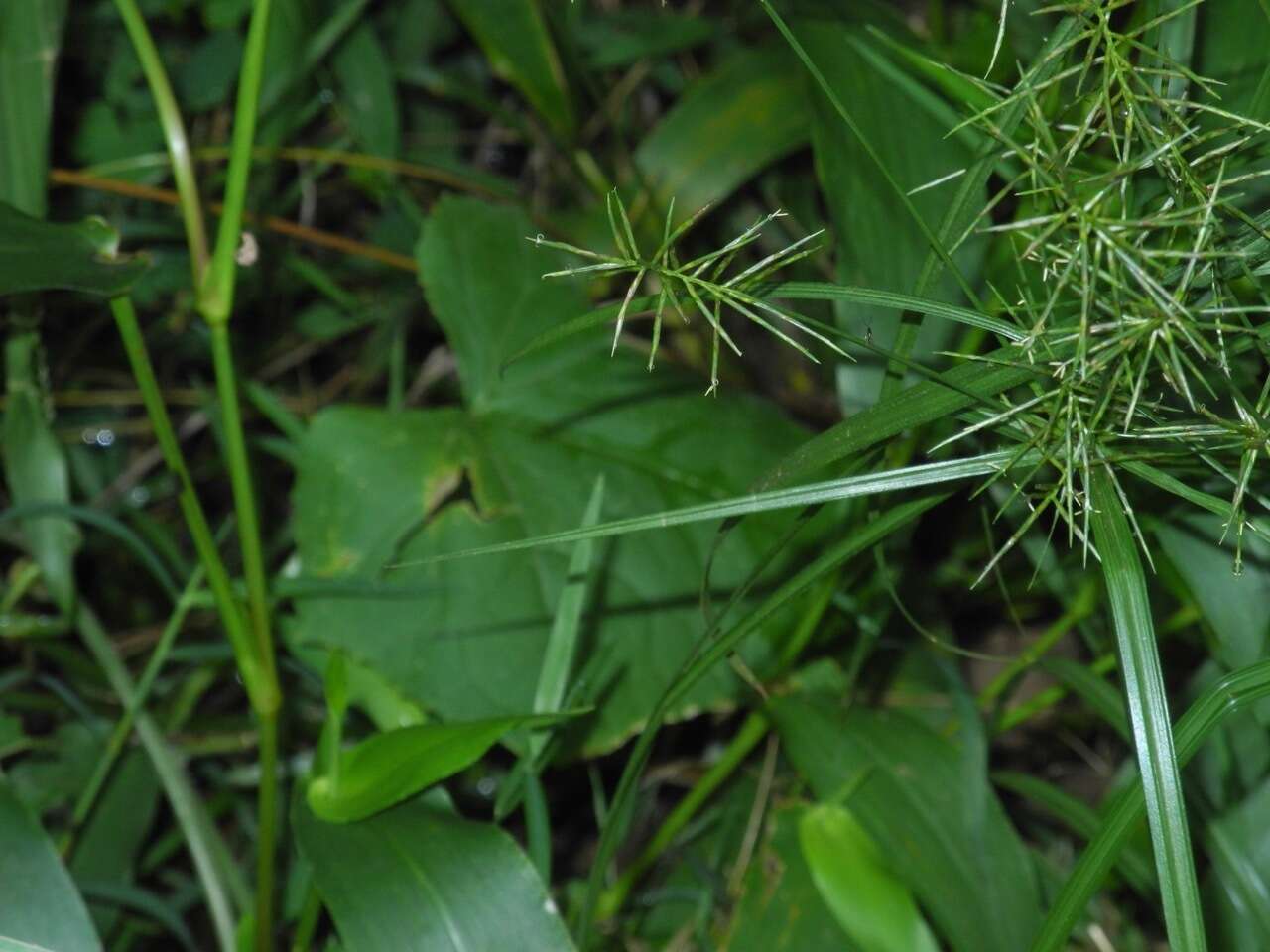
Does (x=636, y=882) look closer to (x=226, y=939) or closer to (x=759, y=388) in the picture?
(x=226, y=939)

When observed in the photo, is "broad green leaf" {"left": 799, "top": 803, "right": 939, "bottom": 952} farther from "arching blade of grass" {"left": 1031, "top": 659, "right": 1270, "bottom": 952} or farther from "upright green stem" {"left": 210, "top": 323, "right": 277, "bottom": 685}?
"upright green stem" {"left": 210, "top": 323, "right": 277, "bottom": 685}

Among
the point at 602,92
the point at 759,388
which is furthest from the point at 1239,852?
the point at 602,92

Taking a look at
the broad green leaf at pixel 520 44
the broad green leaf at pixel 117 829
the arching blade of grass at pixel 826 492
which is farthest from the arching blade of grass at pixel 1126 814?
the broad green leaf at pixel 520 44

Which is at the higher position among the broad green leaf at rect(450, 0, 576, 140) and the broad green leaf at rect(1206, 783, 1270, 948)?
the broad green leaf at rect(450, 0, 576, 140)

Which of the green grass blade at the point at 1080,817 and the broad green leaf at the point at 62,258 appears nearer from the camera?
the broad green leaf at the point at 62,258

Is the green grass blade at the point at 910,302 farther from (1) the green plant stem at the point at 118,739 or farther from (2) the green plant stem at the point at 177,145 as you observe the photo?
(1) the green plant stem at the point at 118,739

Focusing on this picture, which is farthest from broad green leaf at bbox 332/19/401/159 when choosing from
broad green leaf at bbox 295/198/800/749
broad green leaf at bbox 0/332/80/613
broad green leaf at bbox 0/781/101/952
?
broad green leaf at bbox 0/781/101/952
